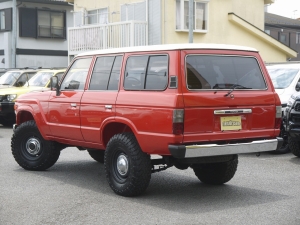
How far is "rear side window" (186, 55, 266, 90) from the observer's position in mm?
7809

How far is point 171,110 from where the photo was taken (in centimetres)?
747

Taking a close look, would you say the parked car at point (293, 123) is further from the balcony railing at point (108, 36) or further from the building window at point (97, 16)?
the building window at point (97, 16)

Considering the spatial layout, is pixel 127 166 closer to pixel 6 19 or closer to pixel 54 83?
pixel 54 83

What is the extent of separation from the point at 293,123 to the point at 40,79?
32.3 feet

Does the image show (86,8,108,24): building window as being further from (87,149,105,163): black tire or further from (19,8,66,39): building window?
(87,149,105,163): black tire

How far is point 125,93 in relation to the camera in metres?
8.31

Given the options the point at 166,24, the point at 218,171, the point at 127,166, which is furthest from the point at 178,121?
the point at 166,24

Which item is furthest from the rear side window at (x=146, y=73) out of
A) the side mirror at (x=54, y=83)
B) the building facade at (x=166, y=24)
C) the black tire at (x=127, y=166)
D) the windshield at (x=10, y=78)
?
the building facade at (x=166, y=24)

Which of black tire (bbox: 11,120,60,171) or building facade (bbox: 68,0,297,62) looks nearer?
black tire (bbox: 11,120,60,171)

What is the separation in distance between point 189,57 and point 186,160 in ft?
4.10

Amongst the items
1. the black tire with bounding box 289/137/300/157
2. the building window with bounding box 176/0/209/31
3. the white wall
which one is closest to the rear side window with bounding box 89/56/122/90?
the black tire with bounding box 289/137/300/157

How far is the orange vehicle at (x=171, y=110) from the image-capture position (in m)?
7.61

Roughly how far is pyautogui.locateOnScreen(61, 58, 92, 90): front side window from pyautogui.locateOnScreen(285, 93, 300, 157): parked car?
162 inches

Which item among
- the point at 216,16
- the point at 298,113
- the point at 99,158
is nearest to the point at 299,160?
the point at 298,113
